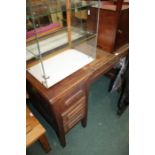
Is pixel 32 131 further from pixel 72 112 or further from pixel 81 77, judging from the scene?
pixel 81 77

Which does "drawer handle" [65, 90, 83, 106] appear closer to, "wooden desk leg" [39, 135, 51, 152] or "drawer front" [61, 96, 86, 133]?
"drawer front" [61, 96, 86, 133]

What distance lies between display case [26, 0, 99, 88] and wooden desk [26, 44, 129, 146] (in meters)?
0.04

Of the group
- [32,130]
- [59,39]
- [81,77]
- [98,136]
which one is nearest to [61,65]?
[81,77]

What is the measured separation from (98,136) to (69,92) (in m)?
0.73

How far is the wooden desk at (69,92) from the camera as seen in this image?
2.75 ft

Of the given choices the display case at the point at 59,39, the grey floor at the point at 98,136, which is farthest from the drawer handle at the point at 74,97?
the grey floor at the point at 98,136

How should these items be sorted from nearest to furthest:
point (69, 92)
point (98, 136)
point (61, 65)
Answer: point (69, 92) → point (61, 65) → point (98, 136)

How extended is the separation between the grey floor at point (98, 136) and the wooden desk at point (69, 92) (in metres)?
0.21

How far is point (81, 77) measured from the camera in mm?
936

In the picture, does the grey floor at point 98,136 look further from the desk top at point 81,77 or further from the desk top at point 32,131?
the desk top at point 81,77

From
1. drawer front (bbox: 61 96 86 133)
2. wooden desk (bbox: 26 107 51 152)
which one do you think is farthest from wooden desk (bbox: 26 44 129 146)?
wooden desk (bbox: 26 107 51 152)
